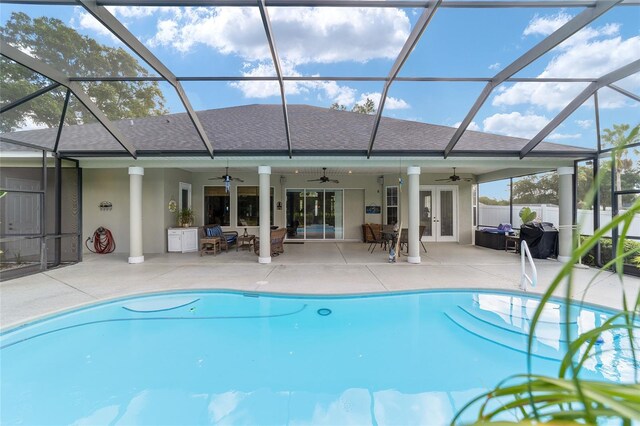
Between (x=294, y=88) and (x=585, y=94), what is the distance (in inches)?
238

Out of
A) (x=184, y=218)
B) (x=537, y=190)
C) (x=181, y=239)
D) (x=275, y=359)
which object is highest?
(x=537, y=190)

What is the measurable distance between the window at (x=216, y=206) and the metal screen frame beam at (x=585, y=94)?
10606 millimetres

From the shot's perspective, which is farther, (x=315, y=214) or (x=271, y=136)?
(x=315, y=214)

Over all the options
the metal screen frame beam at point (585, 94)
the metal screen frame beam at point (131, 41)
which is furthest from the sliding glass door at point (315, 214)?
the metal screen frame beam at point (585, 94)

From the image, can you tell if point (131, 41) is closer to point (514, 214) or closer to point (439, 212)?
point (439, 212)

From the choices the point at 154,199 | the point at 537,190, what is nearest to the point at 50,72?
the point at 154,199

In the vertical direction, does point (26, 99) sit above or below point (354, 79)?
below

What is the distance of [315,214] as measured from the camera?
12750 mm

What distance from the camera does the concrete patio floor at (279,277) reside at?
5219mm

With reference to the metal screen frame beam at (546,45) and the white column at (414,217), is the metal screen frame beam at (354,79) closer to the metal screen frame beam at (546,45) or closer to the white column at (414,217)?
the metal screen frame beam at (546,45)

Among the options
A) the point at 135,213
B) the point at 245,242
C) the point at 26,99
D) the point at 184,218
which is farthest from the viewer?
the point at 245,242

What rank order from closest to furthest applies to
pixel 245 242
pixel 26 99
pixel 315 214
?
1. pixel 26 99
2. pixel 245 242
3. pixel 315 214

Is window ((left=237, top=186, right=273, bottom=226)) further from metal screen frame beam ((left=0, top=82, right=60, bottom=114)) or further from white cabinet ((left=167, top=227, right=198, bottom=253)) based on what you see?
metal screen frame beam ((left=0, top=82, right=60, bottom=114))

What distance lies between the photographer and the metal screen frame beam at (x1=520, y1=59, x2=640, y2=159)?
5391 millimetres
